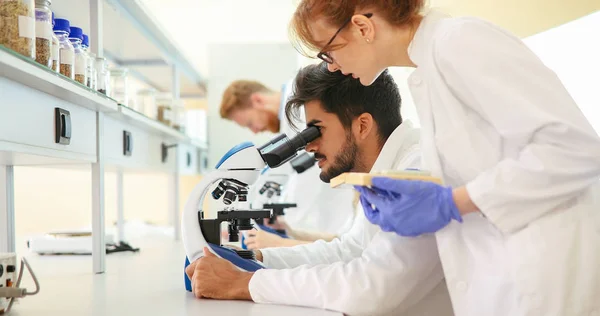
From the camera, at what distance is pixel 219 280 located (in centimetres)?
123

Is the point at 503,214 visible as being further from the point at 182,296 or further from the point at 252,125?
the point at 252,125

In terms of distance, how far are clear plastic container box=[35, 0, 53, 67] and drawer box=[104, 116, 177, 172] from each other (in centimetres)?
72

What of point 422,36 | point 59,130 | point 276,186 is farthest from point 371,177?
point 276,186

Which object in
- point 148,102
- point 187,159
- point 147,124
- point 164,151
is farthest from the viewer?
point 187,159

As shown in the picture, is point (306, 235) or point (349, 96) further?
point (306, 235)

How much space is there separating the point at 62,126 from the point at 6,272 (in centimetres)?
55

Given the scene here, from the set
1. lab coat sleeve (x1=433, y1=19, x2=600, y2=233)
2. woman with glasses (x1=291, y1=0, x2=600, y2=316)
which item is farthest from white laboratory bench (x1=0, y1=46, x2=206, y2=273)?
lab coat sleeve (x1=433, y1=19, x2=600, y2=233)

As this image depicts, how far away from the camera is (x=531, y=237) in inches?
40.9

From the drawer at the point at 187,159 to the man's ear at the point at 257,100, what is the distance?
0.58m

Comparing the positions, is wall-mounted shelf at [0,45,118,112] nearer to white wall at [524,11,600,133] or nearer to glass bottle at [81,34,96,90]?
glass bottle at [81,34,96,90]

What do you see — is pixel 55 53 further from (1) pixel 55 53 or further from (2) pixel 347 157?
(2) pixel 347 157

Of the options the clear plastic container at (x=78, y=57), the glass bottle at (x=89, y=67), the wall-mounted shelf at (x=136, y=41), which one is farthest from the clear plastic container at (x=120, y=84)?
the clear plastic container at (x=78, y=57)

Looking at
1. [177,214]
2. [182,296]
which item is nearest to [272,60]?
[177,214]

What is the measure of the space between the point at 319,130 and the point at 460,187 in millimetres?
621
